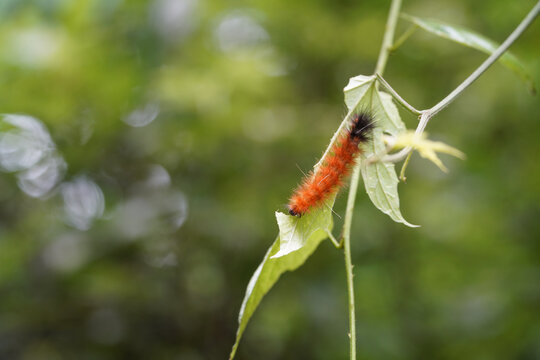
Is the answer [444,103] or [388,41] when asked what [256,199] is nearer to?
[388,41]

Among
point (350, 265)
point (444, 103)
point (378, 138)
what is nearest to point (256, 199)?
point (378, 138)

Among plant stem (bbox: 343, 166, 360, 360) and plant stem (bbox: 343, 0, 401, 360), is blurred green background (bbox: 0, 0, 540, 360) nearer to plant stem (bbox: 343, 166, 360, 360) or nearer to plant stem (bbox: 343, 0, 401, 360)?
plant stem (bbox: 343, 0, 401, 360)

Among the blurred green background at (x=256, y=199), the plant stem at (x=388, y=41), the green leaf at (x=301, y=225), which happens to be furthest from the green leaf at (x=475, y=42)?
the blurred green background at (x=256, y=199)

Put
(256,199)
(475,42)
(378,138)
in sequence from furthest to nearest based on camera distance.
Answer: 1. (256,199)
2. (475,42)
3. (378,138)

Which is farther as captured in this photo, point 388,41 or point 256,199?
point 256,199

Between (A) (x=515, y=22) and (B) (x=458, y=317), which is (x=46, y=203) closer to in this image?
(B) (x=458, y=317)

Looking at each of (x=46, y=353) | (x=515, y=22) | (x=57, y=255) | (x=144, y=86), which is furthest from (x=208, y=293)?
(x=515, y=22)
